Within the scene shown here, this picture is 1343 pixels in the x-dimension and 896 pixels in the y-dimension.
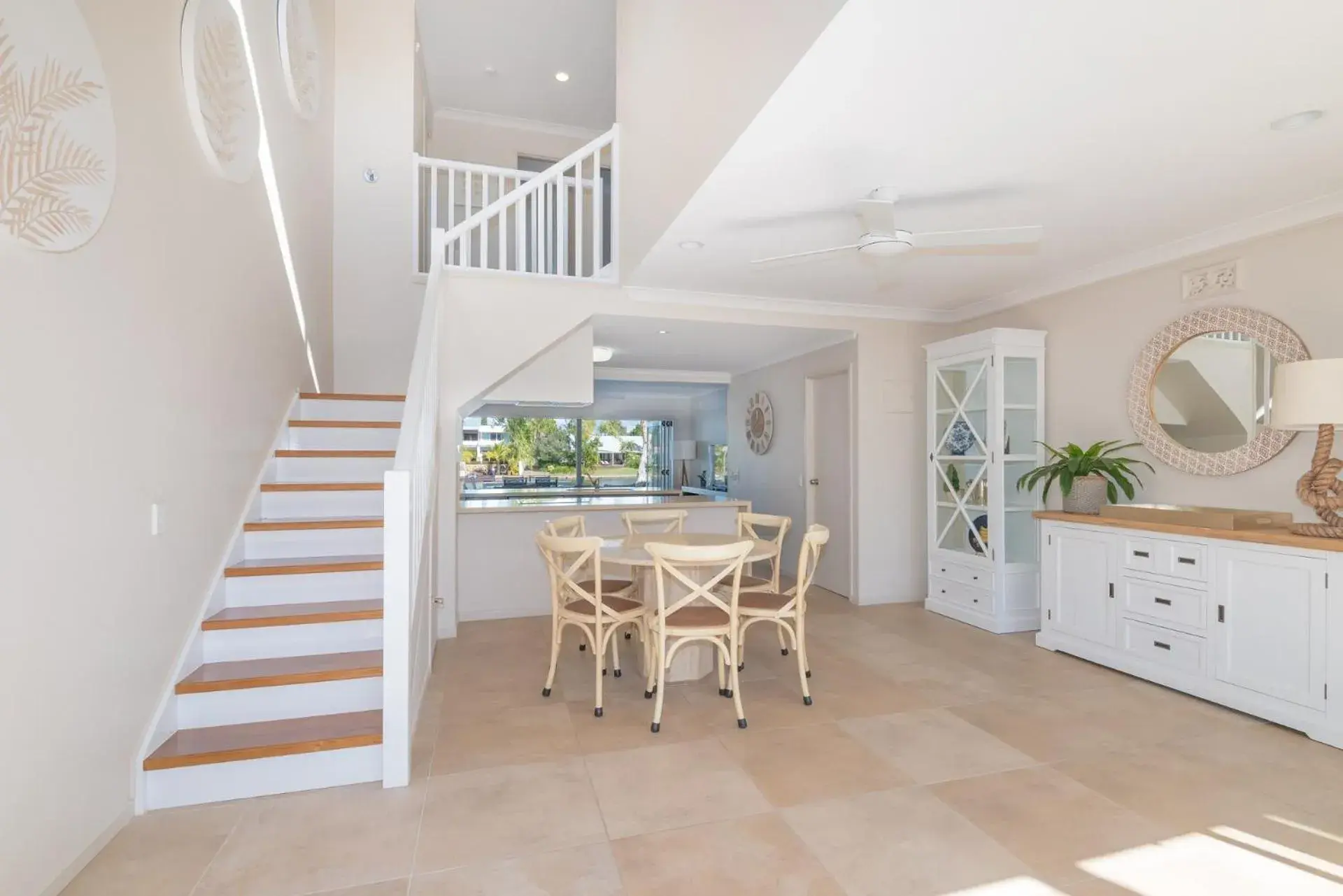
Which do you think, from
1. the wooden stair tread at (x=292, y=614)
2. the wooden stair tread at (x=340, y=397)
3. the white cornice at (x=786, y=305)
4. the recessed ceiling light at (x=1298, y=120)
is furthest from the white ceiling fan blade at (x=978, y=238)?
the wooden stair tread at (x=340, y=397)

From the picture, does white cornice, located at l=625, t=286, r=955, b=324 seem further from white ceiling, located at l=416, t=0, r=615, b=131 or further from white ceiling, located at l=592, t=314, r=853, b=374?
white ceiling, located at l=416, t=0, r=615, b=131

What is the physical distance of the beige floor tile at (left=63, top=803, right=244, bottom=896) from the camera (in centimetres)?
179

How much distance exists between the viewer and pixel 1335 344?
2.96 metres

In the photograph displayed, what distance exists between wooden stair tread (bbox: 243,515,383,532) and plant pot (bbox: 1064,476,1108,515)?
3991 millimetres

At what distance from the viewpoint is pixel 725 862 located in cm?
192

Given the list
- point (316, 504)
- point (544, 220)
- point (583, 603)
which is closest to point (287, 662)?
point (316, 504)

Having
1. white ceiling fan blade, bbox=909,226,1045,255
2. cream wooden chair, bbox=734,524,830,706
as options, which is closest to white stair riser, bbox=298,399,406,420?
cream wooden chair, bbox=734,524,830,706

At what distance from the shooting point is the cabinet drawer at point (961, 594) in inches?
176

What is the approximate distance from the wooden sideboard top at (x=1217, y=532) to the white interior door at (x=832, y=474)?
5.89 ft

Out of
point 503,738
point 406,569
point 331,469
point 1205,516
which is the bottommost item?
point 503,738

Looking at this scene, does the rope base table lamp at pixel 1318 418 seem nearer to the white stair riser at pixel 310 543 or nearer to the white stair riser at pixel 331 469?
the white stair riser at pixel 310 543

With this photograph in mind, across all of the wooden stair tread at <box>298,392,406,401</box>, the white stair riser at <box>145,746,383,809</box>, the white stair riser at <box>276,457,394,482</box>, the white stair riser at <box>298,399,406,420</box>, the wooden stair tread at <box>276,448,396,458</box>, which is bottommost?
the white stair riser at <box>145,746,383,809</box>

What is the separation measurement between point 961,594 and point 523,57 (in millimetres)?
5624

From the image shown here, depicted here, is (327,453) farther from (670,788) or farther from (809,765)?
(809,765)
